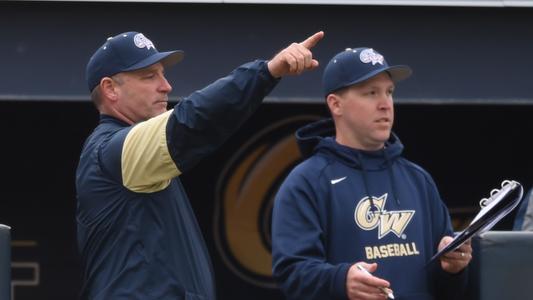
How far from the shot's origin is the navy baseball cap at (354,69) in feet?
13.0

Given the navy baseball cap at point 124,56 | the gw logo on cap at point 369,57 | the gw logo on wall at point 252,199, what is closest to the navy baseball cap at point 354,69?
the gw logo on cap at point 369,57

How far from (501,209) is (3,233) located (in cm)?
137

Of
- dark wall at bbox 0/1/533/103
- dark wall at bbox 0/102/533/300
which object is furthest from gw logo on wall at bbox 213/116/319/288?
Result: dark wall at bbox 0/1/533/103

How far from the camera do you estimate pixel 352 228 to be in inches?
148

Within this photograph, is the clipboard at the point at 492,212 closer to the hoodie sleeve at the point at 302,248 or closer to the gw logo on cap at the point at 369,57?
the hoodie sleeve at the point at 302,248

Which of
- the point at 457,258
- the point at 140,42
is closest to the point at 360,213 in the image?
the point at 457,258

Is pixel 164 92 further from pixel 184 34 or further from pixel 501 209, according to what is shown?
pixel 184 34

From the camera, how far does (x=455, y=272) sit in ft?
12.4

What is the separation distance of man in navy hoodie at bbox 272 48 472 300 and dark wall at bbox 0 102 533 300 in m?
2.76

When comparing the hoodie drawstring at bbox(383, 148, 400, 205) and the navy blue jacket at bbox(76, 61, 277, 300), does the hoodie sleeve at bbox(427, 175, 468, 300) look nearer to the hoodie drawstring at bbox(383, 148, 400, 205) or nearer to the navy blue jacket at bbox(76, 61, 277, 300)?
the hoodie drawstring at bbox(383, 148, 400, 205)

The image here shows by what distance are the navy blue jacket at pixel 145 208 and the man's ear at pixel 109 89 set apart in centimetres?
8

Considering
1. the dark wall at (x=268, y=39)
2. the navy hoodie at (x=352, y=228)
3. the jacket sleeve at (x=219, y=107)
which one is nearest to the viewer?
the jacket sleeve at (x=219, y=107)

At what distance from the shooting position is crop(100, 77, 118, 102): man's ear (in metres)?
3.99

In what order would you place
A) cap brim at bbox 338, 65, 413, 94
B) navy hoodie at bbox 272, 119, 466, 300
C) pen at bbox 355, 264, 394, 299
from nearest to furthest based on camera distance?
1. pen at bbox 355, 264, 394, 299
2. navy hoodie at bbox 272, 119, 466, 300
3. cap brim at bbox 338, 65, 413, 94
